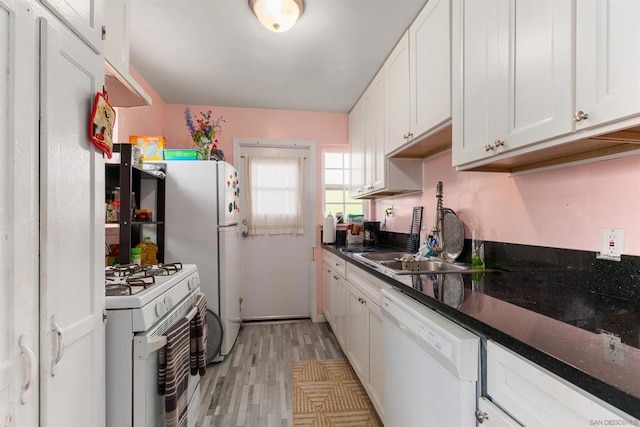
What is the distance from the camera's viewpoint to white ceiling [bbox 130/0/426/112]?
180 cm

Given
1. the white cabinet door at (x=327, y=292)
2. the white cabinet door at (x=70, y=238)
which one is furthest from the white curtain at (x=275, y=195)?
the white cabinet door at (x=70, y=238)

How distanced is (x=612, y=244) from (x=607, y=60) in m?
0.63

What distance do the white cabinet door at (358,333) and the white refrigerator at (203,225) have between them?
107 centimetres

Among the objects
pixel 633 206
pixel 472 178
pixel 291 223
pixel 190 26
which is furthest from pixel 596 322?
pixel 291 223

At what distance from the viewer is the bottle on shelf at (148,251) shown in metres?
2.28

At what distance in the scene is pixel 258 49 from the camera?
221 cm

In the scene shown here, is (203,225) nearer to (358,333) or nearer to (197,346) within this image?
(197,346)

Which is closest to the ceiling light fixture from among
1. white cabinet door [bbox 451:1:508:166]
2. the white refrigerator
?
white cabinet door [bbox 451:1:508:166]

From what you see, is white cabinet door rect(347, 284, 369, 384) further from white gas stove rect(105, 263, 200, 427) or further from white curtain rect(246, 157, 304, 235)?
white curtain rect(246, 157, 304, 235)

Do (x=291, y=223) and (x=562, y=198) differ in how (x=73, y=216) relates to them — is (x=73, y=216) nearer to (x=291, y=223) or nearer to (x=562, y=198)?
(x=562, y=198)

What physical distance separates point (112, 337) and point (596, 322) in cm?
152

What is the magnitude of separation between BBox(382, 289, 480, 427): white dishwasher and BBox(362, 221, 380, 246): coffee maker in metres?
1.82

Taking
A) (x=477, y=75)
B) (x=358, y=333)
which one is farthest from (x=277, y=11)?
(x=358, y=333)

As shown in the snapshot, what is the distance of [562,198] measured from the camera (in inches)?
49.1
